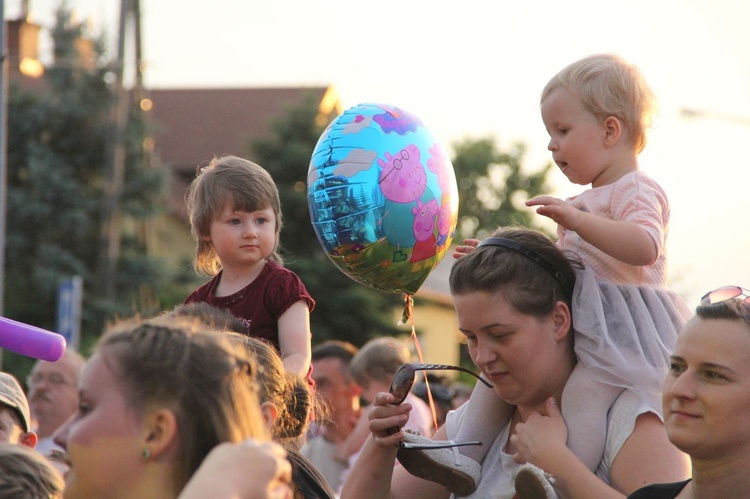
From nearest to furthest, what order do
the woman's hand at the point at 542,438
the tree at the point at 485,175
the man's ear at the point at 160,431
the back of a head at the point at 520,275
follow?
the man's ear at the point at 160,431
the woman's hand at the point at 542,438
the back of a head at the point at 520,275
the tree at the point at 485,175

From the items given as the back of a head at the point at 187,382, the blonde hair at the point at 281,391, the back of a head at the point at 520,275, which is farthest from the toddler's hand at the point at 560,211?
the back of a head at the point at 187,382

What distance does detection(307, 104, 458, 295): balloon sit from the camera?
4.06 metres

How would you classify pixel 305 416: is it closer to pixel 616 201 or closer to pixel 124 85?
pixel 616 201

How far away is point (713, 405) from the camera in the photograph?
277cm

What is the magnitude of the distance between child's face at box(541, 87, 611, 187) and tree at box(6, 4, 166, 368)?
86.9ft

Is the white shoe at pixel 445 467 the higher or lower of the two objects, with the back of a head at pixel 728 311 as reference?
lower

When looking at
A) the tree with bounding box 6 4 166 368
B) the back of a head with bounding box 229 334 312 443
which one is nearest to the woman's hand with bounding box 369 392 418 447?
the back of a head with bounding box 229 334 312 443

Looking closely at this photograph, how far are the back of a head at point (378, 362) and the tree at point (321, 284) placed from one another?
18084 mm

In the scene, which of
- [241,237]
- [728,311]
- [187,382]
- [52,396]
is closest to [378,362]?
[52,396]

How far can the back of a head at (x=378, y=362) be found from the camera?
791 centimetres

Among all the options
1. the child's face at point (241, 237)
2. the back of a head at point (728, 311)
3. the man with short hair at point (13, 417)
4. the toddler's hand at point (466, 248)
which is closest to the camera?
the back of a head at point (728, 311)

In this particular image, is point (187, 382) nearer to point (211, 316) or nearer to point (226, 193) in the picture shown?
point (211, 316)

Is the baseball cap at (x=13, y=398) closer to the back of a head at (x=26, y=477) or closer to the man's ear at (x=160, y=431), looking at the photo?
the back of a head at (x=26, y=477)

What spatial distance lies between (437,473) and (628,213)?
3.31ft
